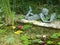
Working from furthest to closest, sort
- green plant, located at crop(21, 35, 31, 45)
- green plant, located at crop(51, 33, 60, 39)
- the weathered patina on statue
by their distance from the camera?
the weathered patina on statue < green plant, located at crop(51, 33, 60, 39) < green plant, located at crop(21, 35, 31, 45)

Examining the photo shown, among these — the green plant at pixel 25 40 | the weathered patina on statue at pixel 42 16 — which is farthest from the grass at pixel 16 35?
the weathered patina on statue at pixel 42 16

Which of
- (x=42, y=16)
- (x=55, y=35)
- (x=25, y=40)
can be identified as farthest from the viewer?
(x=42, y=16)

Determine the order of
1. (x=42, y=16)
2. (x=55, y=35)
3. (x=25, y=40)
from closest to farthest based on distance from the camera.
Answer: (x=25, y=40)
(x=55, y=35)
(x=42, y=16)

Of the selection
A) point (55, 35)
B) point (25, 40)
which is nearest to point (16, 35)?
point (25, 40)

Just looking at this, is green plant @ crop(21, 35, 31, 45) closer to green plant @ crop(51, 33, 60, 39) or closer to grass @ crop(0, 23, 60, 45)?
grass @ crop(0, 23, 60, 45)

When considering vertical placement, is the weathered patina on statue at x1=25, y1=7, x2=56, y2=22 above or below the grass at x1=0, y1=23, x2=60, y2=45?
above

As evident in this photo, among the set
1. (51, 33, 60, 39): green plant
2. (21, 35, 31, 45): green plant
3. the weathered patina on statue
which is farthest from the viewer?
the weathered patina on statue

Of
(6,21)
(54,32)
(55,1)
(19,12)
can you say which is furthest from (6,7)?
(55,1)

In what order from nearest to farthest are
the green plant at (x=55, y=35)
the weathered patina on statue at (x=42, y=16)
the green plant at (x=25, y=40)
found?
the green plant at (x=25, y=40) < the green plant at (x=55, y=35) < the weathered patina on statue at (x=42, y=16)

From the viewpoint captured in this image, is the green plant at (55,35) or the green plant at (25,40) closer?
the green plant at (25,40)

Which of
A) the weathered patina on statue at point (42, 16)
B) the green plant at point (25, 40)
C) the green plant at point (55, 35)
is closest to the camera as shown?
the green plant at point (25, 40)

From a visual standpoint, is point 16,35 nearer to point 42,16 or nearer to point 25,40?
point 25,40

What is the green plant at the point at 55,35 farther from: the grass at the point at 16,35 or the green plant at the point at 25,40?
the green plant at the point at 25,40

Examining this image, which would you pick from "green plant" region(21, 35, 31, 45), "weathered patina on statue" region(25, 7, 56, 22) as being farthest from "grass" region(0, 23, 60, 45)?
"weathered patina on statue" region(25, 7, 56, 22)
